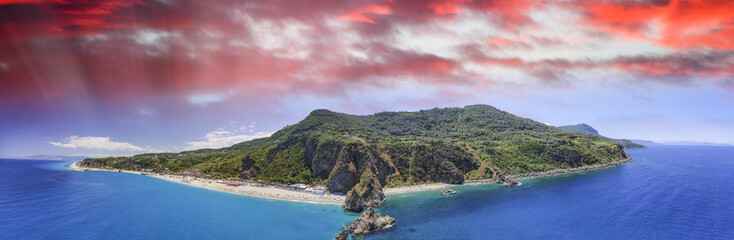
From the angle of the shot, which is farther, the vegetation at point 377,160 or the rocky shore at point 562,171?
the rocky shore at point 562,171

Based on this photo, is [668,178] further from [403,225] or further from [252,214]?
[252,214]

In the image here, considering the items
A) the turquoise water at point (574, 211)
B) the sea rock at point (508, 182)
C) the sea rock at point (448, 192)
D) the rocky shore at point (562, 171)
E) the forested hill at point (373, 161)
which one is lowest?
the turquoise water at point (574, 211)

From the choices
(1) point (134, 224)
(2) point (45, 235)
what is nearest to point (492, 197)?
(1) point (134, 224)

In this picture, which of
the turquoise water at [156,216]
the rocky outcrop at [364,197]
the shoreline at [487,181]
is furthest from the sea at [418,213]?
the shoreline at [487,181]

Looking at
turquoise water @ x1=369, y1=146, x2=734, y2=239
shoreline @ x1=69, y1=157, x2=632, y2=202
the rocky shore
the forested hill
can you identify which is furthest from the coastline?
the rocky shore

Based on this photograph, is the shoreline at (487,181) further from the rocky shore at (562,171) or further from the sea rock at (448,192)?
the sea rock at (448,192)

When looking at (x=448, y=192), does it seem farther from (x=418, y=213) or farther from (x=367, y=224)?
(x=367, y=224)

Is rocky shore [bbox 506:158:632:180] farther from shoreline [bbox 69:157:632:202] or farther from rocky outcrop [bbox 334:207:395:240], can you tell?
rocky outcrop [bbox 334:207:395:240]

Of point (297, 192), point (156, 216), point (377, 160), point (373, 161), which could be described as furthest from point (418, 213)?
point (156, 216)
